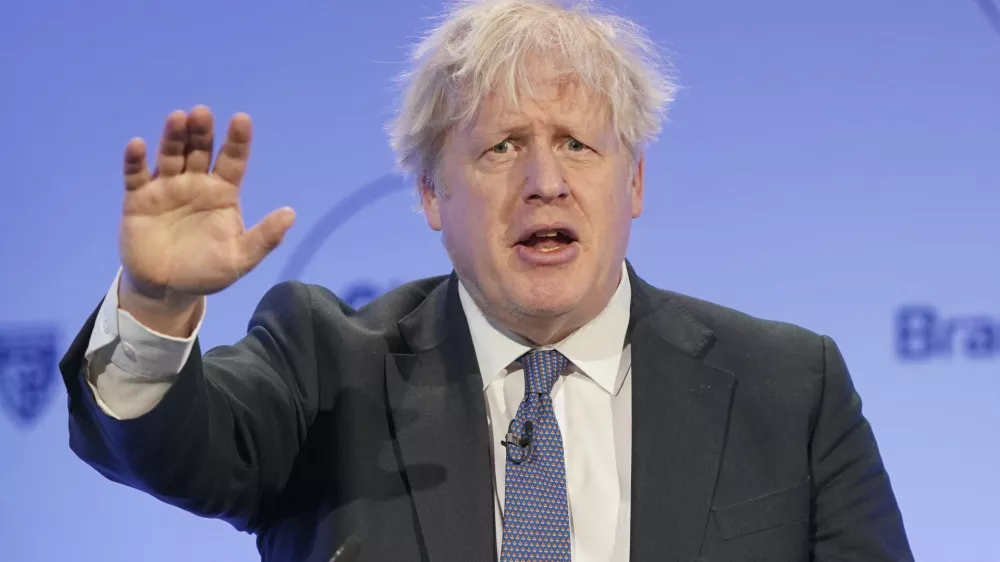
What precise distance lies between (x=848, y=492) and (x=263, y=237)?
997 mm

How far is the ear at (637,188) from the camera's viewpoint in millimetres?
1855

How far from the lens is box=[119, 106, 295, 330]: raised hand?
3.91 ft

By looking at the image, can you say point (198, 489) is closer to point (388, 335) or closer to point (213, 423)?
point (213, 423)

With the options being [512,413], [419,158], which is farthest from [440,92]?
[512,413]

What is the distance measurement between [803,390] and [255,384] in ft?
2.81

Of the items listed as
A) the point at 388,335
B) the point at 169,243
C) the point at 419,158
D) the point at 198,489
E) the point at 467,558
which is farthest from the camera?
the point at 419,158

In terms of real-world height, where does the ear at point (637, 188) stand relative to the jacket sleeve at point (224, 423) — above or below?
above

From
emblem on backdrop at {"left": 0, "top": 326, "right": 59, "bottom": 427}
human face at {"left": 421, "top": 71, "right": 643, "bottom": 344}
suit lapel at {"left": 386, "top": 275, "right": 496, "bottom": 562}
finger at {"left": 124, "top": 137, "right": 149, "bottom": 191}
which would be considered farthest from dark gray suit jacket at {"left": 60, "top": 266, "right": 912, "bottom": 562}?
emblem on backdrop at {"left": 0, "top": 326, "right": 59, "bottom": 427}

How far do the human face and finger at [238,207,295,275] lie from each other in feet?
1.68

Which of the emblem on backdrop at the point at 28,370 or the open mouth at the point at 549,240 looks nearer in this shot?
the open mouth at the point at 549,240

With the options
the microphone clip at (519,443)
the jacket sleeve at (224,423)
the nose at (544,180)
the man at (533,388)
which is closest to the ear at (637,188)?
the man at (533,388)

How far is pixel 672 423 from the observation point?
165cm

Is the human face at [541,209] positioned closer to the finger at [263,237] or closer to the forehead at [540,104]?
the forehead at [540,104]

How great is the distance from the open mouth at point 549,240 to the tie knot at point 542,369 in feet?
0.57
